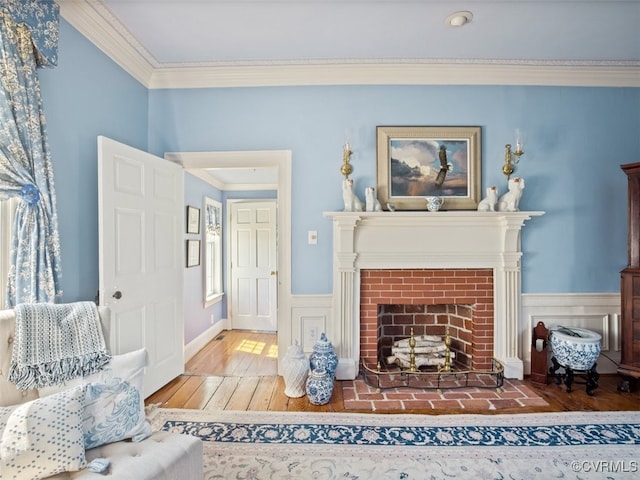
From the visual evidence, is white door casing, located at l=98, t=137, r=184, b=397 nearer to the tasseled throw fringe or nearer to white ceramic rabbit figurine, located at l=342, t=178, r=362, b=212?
the tasseled throw fringe

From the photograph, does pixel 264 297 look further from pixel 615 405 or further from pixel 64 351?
pixel 615 405

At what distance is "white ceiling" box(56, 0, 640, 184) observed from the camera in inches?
81.4

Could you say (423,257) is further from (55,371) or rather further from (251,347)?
(55,371)

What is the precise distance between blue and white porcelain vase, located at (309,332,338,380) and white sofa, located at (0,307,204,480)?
1.21 m

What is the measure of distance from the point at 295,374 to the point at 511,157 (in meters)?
2.59

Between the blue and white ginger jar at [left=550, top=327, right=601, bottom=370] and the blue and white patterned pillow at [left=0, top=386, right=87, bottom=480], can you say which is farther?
the blue and white ginger jar at [left=550, top=327, right=601, bottom=370]

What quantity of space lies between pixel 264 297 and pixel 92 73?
129 inches

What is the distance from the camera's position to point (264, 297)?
15.4ft

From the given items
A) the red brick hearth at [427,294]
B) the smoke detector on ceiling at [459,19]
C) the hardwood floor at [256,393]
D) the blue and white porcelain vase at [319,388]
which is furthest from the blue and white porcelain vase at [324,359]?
the smoke detector on ceiling at [459,19]

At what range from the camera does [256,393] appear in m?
2.56

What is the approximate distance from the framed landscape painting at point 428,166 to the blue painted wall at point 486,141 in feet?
0.30

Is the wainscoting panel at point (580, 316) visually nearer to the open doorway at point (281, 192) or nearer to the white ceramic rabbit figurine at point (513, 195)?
the white ceramic rabbit figurine at point (513, 195)

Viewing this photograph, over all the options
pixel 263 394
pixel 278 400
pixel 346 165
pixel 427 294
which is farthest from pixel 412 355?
pixel 346 165

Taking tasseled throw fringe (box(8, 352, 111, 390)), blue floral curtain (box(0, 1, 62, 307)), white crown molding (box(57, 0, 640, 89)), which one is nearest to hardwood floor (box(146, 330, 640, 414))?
tasseled throw fringe (box(8, 352, 111, 390))
